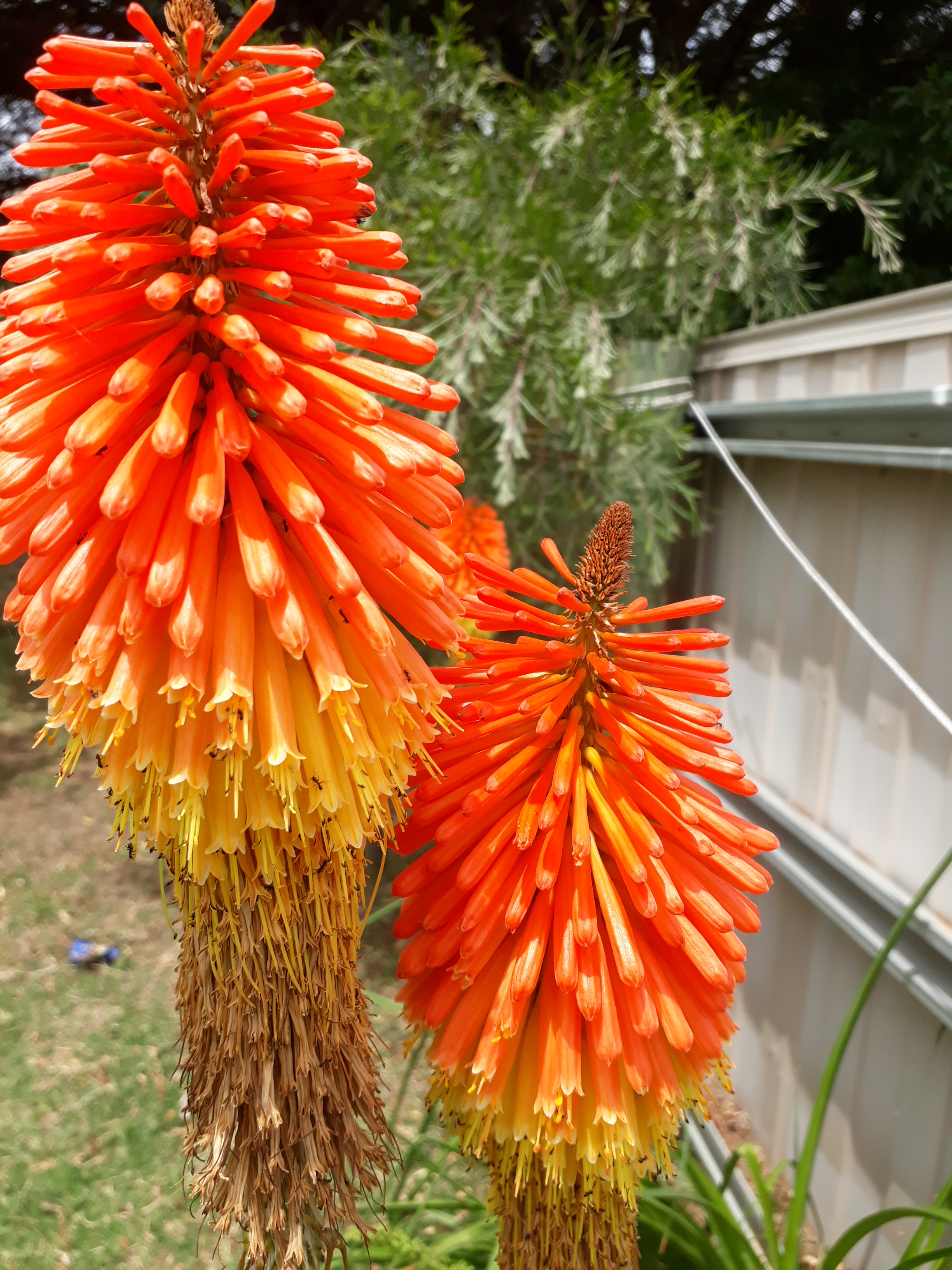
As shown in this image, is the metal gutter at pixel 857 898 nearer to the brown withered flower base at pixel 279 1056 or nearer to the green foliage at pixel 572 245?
the green foliage at pixel 572 245

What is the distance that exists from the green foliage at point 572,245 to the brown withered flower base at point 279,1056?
163cm

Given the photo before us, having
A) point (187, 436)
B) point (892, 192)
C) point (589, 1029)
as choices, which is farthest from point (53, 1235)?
point (892, 192)

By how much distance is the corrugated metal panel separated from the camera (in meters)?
1.70

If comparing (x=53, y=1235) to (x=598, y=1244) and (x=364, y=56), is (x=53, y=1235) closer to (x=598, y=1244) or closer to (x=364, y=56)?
(x=598, y=1244)

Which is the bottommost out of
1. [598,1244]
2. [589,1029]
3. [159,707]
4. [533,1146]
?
[598,1244]

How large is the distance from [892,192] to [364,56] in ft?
6.51

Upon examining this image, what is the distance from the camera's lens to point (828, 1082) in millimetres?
1157

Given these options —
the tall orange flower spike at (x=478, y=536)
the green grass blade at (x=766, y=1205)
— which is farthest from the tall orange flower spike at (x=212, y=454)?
the green grass blade at (x=766, y=1205)

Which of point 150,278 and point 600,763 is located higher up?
point 150,278

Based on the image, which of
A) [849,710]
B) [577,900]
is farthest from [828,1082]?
[849,710]

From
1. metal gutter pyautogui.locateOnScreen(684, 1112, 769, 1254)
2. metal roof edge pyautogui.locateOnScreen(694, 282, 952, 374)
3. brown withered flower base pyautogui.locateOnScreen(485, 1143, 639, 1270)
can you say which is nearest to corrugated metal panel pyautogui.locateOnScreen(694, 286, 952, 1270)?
metal roof edge pyautogui.locateOnScreen(694, 282, 952, 374)

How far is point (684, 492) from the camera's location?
2445mm

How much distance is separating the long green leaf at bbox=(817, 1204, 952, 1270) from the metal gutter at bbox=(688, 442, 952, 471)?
1.21 metres

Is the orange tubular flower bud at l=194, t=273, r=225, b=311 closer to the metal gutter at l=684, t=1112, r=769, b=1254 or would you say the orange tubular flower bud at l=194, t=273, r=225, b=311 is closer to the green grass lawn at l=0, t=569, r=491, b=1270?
the green grass lawn at l=0, t=569, r=491, b=1270
